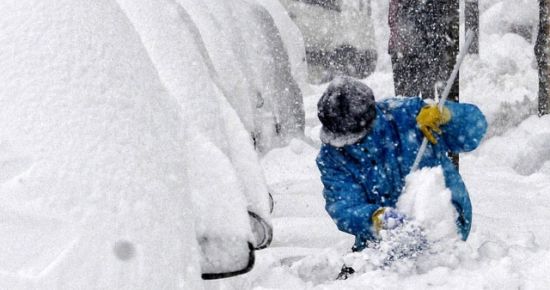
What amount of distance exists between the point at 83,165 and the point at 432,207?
1711 mm

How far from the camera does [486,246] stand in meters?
2.82

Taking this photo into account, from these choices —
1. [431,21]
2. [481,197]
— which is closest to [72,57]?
[431,21]

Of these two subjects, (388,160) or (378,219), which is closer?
(378,219)

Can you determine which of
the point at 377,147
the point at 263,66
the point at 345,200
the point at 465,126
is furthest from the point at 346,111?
the point at 263,66

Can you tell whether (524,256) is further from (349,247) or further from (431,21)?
(431,21)

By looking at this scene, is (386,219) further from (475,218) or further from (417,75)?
(417,75)

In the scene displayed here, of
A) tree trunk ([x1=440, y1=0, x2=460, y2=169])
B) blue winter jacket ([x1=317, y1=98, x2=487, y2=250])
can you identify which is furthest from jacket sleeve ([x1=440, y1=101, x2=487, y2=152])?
tree trunk ([x1=440, y1=0, x2=460, y2=169])

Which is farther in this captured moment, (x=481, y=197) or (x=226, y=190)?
(x=481, y=197)

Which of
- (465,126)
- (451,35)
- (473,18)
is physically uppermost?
(465,126)

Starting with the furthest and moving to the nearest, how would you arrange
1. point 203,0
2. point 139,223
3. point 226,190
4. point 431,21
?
point 431,21 → point 203,0 → point 226,190 → point 139,223

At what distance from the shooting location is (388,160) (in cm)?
351

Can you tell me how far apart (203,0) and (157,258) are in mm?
2570

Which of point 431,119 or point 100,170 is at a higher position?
point 100,170

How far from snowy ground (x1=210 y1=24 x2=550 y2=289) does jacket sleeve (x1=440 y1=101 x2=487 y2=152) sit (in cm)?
41
